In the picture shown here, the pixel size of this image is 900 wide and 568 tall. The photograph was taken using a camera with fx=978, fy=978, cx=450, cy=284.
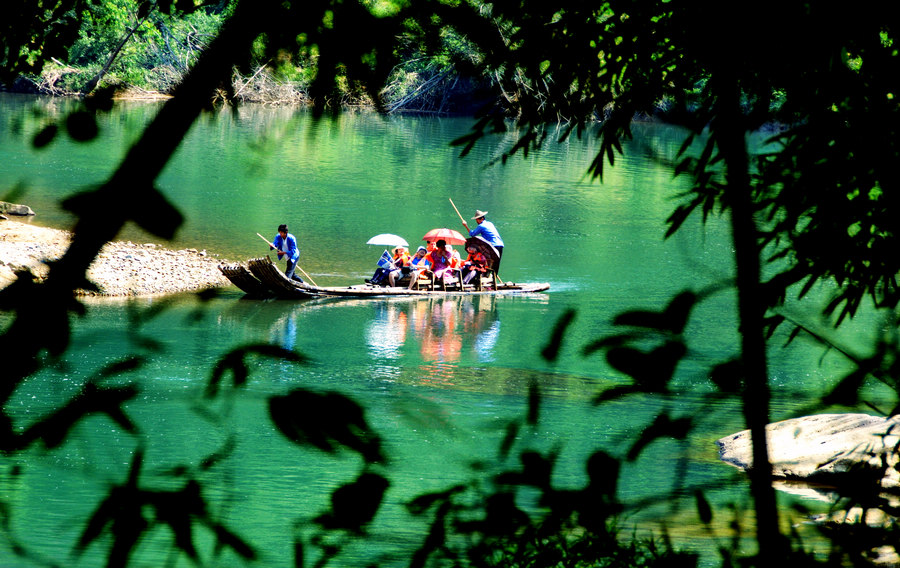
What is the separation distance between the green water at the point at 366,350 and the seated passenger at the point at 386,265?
1063 mm

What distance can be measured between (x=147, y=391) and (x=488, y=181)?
25.3m

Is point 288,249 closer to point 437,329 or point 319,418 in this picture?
point 437,329

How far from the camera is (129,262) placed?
1853 centimetres

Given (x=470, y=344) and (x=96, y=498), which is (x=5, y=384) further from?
(x=470, y=344)

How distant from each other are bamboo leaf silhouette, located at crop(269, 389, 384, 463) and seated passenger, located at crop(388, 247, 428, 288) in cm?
1728

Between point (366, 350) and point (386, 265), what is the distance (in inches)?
192

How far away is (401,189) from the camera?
3219 cm

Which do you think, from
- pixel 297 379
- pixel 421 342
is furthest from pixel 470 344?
pixel 297 379

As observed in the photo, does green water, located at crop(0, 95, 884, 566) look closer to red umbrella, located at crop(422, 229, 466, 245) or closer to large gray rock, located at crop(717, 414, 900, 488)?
large gray rock, located at crop(717, 414, 900, 488)

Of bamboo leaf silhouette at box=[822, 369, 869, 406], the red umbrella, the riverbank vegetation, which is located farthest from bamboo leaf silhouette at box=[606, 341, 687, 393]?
the red umbrella

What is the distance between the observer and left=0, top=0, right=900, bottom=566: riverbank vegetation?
5.64 feet

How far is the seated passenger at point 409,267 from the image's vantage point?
1917 cm

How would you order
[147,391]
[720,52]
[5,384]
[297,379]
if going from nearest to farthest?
[5,384], [720,52], [147,391], [297,379]

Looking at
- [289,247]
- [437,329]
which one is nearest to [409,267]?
[289,247]
